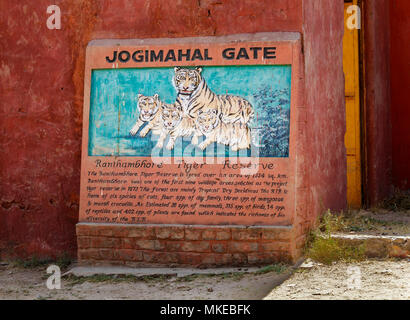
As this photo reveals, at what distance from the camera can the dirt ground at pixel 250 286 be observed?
13.4 ft

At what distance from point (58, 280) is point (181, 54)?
97.1 inches

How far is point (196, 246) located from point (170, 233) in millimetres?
283

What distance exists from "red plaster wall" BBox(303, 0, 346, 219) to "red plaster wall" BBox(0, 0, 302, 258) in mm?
1968

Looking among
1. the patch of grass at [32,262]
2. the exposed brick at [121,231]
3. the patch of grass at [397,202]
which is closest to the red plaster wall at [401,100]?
the patch of grass at [397,202]

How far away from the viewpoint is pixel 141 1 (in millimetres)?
5465

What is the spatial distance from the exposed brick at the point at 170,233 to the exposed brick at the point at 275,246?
78cm

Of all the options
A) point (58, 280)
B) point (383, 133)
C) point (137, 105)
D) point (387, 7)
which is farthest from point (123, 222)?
point (387, 7)

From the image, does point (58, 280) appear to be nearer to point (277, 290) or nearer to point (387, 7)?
point (277, 290)

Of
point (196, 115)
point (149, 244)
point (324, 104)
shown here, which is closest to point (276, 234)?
point (149, 244)

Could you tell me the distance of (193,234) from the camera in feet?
16.5

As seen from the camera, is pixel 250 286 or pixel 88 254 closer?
pixel 250 286

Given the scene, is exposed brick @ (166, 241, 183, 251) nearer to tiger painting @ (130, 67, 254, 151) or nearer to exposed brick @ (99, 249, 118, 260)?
exposed brick @ (99, 249, 118, 260)

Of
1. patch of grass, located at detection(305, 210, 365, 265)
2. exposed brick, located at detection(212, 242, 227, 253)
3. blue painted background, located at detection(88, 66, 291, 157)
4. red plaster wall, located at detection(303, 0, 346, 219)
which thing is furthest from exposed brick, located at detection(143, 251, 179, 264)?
red plaster wall, located at detection(303, 0, 346, 219)

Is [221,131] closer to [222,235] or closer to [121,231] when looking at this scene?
[222,235]
